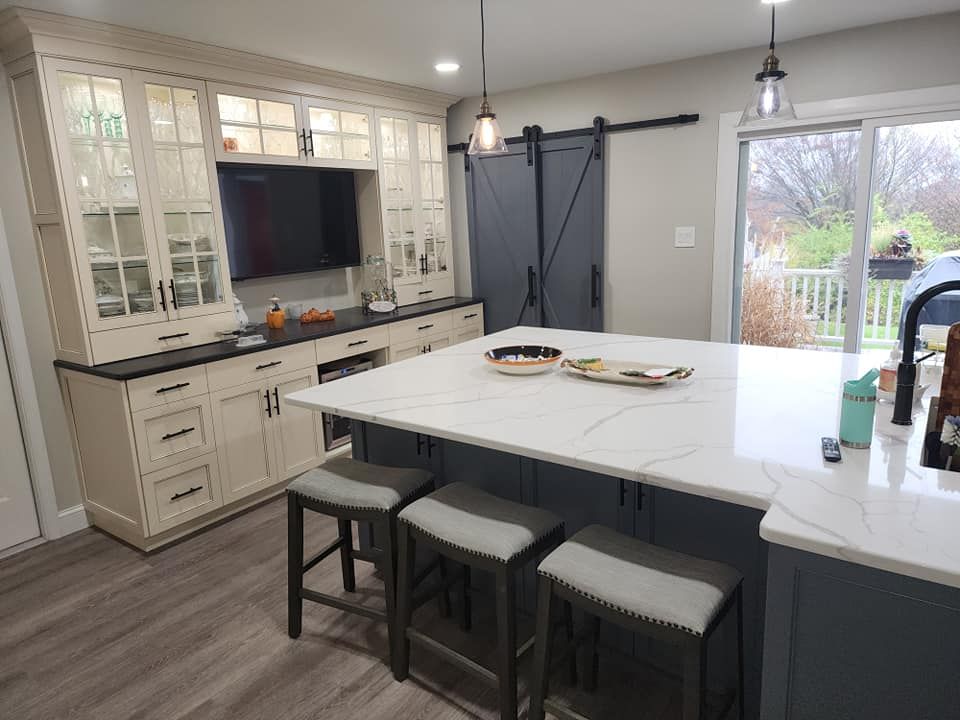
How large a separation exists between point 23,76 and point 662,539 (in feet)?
10.6

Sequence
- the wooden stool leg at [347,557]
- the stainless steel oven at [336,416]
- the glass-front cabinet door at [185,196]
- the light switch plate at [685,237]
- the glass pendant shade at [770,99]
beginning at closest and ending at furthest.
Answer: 1. the glass pendant shade at [770,99]
2. the wooden stool leg at [347,557]
3. the glass-front cabinet door at [185,196]
4. the stainless steel oven at [336,416]
5. the light switch plate at [685,237]

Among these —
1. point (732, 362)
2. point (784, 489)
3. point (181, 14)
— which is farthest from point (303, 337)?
point (784, 489)

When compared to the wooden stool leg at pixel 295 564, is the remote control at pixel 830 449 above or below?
above

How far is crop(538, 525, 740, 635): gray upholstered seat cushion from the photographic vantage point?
1.40m

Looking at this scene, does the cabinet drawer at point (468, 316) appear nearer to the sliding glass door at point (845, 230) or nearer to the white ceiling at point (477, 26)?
the white ceiling at point (477, 26)

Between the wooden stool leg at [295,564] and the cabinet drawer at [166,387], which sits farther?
the cabinet drawer at [166,387]

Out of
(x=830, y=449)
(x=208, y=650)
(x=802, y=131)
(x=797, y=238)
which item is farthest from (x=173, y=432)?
(x=802, y=131)

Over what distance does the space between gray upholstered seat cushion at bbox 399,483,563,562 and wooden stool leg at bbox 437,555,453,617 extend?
45cm

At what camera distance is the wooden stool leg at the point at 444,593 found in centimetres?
230

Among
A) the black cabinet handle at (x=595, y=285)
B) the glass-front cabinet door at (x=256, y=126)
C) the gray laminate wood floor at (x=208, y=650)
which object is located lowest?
the gray laminate wood floor at (x=208, y=650)

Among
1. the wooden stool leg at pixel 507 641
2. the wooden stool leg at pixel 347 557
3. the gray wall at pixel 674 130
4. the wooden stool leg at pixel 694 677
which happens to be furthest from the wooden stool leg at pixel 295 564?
the gray wall at pixel 674 130

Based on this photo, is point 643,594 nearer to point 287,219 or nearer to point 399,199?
point 287,219

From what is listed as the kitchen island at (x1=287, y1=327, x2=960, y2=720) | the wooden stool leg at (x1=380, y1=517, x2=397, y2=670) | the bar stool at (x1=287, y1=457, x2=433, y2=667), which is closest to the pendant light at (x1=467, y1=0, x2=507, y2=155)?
the kitchen island at (x1=287, y1=327, x2=960, y2=720)

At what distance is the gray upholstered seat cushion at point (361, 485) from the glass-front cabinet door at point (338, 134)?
2.36 m
